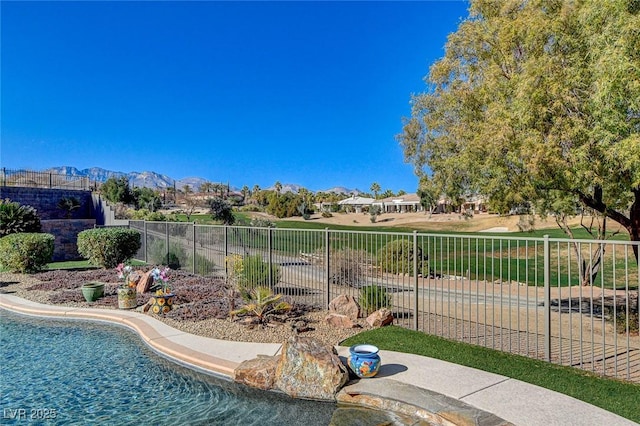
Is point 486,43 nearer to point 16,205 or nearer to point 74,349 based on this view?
point 74,349

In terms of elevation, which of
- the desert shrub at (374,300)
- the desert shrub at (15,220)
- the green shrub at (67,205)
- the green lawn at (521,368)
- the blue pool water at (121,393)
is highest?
the green shrub at (67,205)

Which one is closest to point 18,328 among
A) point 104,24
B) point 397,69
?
point 104,24

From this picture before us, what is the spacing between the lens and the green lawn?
12.9ft

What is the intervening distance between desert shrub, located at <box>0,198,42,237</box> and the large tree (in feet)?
51.8

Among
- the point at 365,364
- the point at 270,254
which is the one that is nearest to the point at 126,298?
the point at 270,254

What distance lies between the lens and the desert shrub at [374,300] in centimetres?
758

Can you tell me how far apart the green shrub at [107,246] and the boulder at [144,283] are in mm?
3890

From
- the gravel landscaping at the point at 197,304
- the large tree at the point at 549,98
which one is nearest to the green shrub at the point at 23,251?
the gravel landscaping at the point at 197,304

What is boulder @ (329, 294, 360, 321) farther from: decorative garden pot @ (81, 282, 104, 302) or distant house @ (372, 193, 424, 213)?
distant house @ (372, 193, 424, 213)

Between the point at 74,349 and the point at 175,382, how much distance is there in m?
2.54

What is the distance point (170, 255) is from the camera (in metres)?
14.0

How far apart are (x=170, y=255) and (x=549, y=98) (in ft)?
40.4

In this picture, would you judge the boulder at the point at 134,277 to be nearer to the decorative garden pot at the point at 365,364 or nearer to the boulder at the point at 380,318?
the boulder at the point at 380,318

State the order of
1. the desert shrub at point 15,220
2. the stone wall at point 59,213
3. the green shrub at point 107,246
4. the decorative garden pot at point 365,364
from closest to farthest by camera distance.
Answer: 1. the decorative garden pot at point 365,364
2. the green shrub at point 107,246
3. the desert shrub at point 15,220
4. the stone wall at point 59,213
